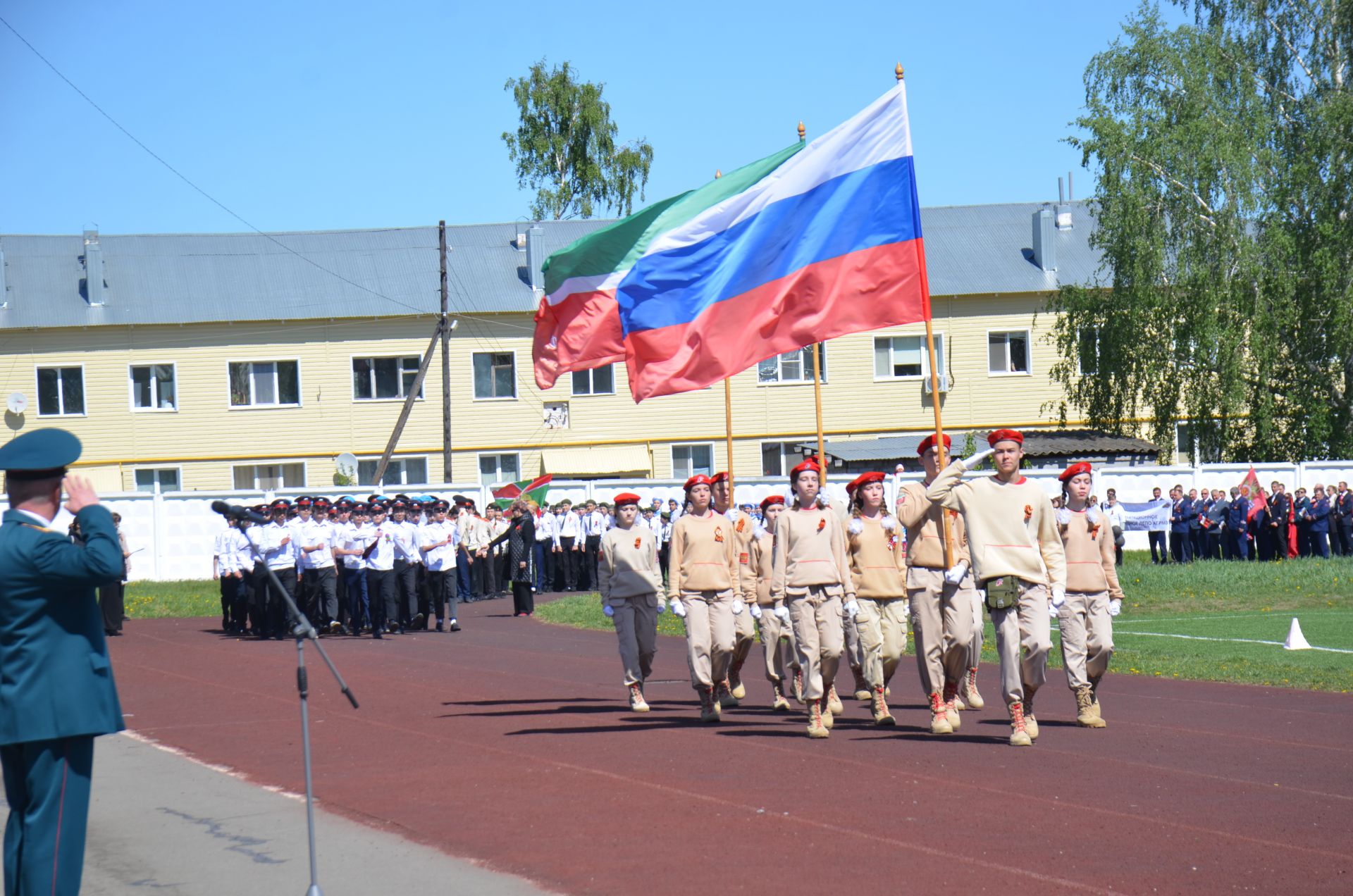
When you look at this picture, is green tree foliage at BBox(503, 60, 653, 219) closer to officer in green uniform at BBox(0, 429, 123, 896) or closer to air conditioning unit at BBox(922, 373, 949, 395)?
air conditioning unit at BBox(922, 373, 949, 395)

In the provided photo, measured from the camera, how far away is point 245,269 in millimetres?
51156

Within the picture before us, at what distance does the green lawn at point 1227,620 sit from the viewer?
640 inches

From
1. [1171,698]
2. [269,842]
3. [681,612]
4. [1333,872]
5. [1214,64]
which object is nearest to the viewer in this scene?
[1333,872]

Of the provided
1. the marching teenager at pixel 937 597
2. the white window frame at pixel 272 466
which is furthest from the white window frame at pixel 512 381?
the marching teenager at pixel 937 597

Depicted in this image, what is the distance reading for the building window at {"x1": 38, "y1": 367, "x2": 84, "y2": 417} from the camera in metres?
48.6

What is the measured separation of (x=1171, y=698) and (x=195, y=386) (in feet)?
132

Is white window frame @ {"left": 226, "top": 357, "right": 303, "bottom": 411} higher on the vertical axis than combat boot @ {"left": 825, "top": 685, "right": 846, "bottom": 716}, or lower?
higher

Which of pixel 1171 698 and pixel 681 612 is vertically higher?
pixel 681 612

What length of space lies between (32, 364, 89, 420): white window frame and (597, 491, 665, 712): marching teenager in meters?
38.7

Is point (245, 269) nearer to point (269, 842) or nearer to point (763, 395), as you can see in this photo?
point (763, 395)

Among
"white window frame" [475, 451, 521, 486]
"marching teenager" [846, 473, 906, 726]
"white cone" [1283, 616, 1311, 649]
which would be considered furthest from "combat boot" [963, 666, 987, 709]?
"white window frame" [475, 451, 521, 486]

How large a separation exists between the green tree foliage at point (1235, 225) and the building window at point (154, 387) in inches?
1117

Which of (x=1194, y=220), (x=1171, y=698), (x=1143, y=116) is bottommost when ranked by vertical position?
(x=1171, y=698)

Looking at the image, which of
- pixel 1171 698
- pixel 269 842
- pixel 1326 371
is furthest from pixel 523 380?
pixel 269 842
